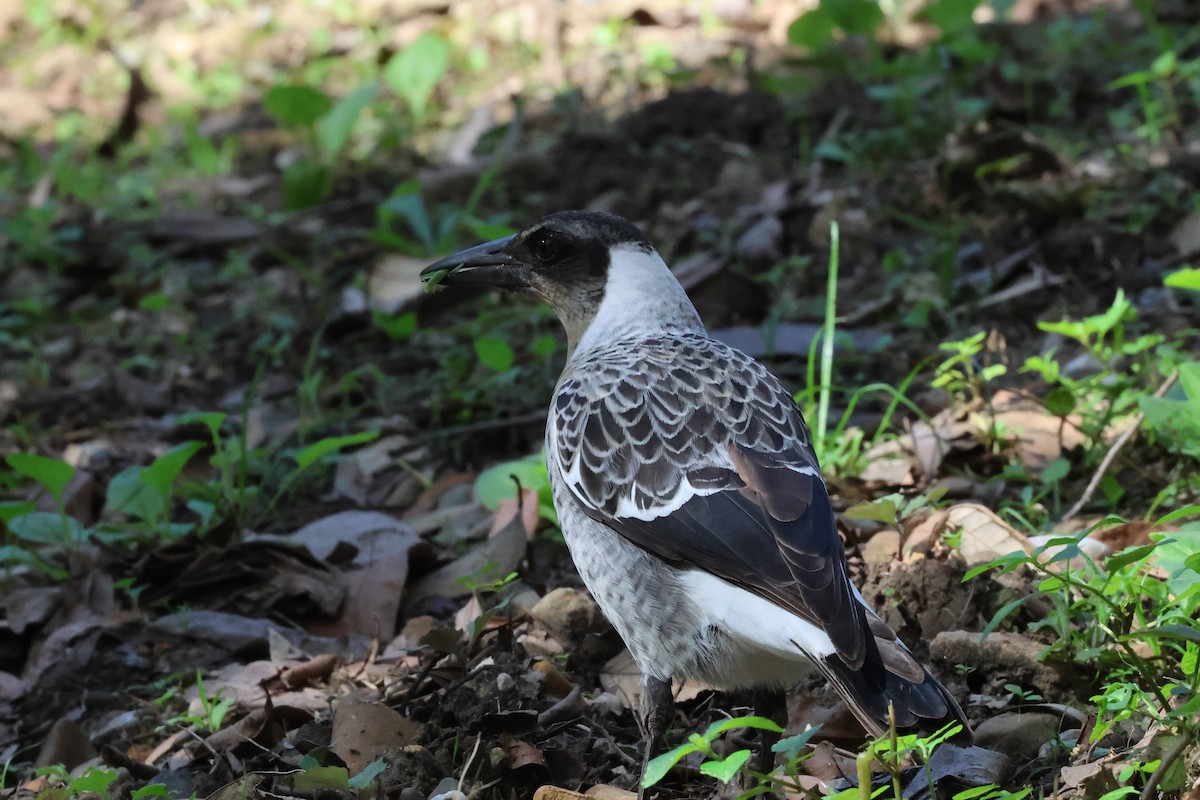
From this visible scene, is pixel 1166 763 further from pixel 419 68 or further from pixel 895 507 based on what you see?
pixel 419 68

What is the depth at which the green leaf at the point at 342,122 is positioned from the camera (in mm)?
8273

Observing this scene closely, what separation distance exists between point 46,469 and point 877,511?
271 cm

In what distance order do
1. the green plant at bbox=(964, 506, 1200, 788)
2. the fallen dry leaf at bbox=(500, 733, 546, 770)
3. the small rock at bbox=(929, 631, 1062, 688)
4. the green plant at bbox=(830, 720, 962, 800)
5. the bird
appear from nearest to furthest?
the green plant at bbox=(830, 720, 962, 800) → the green plant at bbox=(964, 506, 1200, 788) → the bird → the fallen dry leaf at bbox=(500, 733, 546, 770) → the small rock at bbox=(929, 631, 1062, 688)

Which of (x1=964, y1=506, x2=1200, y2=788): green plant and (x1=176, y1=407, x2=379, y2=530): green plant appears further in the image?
(x1=176, y1=407, x2=379, y2=530): green plant

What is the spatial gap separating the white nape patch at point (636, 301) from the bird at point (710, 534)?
0.10 m

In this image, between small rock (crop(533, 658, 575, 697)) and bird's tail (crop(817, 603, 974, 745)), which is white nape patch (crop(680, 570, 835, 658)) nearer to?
bird's tail (crop(817, 603, 974, 745))

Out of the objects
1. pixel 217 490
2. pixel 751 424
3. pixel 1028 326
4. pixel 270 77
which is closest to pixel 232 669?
pixel 217 490

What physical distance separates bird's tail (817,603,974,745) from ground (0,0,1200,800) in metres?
0.25

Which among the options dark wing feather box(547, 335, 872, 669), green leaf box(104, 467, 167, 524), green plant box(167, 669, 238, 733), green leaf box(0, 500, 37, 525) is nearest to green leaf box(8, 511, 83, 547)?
green leaf box(0, 500, 37, 525)

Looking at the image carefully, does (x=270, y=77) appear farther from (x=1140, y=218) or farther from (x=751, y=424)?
(x=751, y=424)

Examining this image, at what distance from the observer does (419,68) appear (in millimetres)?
8938

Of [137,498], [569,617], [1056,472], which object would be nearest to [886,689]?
[569,617]

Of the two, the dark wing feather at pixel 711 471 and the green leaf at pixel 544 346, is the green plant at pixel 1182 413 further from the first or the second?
the green leaf at pixel 544 346

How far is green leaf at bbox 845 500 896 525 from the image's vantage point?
394cm
